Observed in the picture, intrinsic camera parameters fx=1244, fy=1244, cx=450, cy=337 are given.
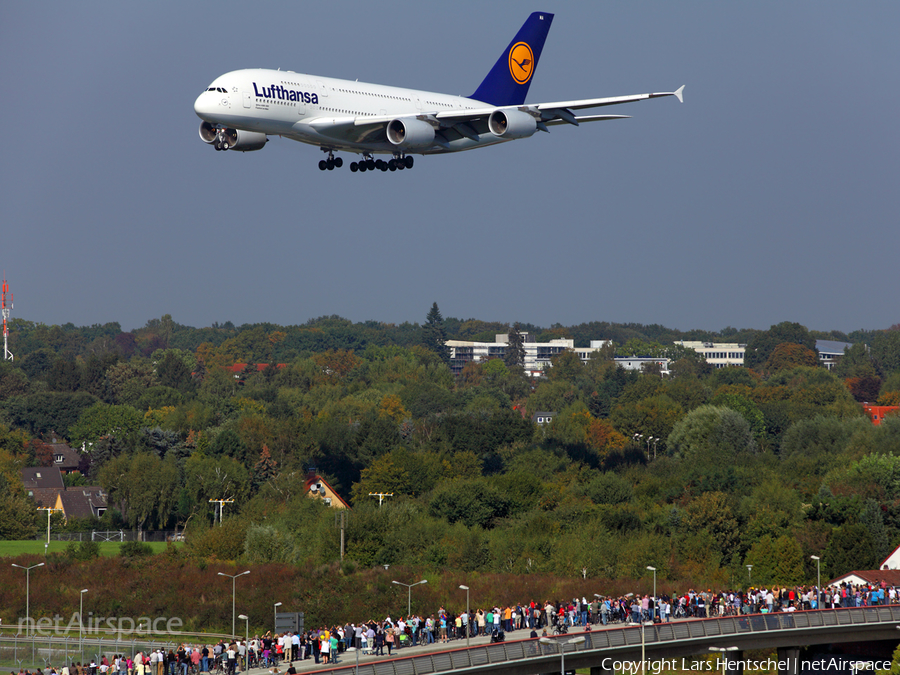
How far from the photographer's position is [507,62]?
250ft

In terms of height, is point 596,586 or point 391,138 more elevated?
point 391,138

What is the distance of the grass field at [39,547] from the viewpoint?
308 ft

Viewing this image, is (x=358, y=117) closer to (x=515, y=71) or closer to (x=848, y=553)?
(x=515, y=71)

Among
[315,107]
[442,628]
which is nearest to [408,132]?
[315,107]

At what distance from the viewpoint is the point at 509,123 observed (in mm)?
59344

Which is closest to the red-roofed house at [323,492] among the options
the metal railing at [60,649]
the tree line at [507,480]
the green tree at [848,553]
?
the tree line at [507,480]

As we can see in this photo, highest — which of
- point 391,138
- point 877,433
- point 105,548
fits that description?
point 391,138

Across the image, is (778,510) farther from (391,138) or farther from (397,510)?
(391,138)

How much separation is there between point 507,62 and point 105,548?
52.1 metres

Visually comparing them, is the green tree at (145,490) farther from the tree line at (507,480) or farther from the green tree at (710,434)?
the green tree at (710,434)

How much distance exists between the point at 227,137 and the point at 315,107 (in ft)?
14.0

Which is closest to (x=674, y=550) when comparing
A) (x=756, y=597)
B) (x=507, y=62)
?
(x=756, y=597)

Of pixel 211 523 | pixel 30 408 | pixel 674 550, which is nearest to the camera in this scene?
pixel 674 550

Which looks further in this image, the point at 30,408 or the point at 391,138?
the point at 30,408
